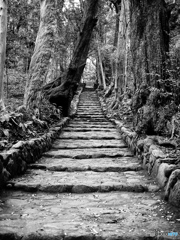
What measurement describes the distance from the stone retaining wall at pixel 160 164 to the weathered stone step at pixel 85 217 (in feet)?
0.65

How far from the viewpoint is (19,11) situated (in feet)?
51.8

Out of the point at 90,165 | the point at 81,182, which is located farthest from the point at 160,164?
the point at 90,165

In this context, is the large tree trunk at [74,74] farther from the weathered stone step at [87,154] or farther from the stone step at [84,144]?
the weathered stone step at [87,154]

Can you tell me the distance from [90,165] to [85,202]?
5.52ft

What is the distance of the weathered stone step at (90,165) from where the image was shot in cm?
479

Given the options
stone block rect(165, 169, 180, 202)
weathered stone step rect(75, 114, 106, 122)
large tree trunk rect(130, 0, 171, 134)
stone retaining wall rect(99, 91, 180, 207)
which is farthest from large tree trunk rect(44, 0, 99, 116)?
stone block rect(165, 169, 180, 202)

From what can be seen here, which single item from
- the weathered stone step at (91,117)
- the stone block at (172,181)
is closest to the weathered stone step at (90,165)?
the stone block at (172,181)

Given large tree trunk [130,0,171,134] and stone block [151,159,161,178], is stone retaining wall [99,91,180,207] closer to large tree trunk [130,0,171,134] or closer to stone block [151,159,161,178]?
stone block [151,159,161,178]

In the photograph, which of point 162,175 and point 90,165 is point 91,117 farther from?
point 162,175

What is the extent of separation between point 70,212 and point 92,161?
8.15ft

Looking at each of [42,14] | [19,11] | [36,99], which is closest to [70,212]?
[36,99]

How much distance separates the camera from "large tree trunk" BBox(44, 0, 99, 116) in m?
10.8

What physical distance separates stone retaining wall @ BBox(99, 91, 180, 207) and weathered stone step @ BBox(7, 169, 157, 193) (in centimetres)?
22

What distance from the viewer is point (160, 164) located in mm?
3865
